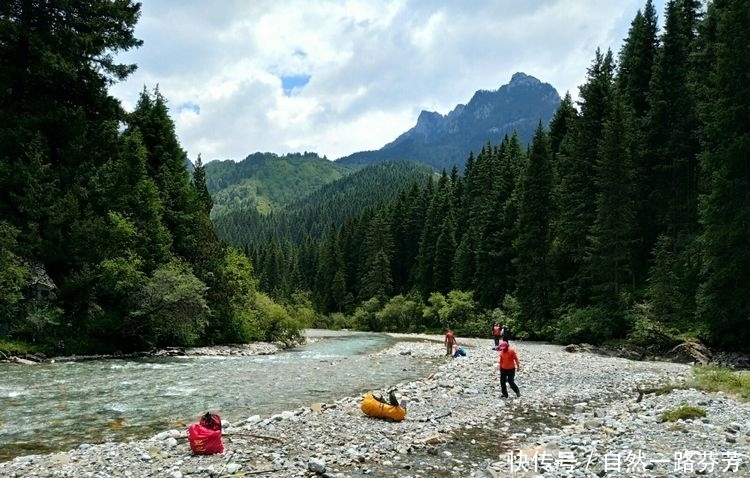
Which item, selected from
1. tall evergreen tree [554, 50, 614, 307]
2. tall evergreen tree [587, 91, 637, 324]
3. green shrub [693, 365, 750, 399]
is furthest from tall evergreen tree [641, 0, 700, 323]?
green shrub [693, 365, 750, 399]

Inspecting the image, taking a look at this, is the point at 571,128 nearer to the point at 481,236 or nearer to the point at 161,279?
the point at 481,236

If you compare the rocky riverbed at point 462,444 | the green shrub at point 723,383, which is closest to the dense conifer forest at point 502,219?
the green shrub at point 723,383

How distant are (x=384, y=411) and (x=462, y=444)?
2.55 meters

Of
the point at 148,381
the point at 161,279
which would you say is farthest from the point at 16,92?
the point at 148,381

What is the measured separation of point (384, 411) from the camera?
1333cm

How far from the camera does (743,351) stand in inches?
1036

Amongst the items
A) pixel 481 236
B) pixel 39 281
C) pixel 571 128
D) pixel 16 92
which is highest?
pixel 571 128

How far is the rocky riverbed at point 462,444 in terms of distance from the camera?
365 inches

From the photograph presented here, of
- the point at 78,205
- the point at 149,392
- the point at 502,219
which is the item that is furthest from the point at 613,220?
the point at 78,205

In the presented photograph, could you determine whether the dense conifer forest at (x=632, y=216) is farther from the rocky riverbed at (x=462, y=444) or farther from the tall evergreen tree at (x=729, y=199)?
the rocky riverbed at (x=462, y=444)

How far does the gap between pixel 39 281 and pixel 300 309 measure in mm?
23681

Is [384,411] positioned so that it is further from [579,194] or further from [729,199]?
[579,194]

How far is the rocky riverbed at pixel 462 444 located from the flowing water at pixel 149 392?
132cm

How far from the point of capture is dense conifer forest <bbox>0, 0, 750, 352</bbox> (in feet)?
92.1
